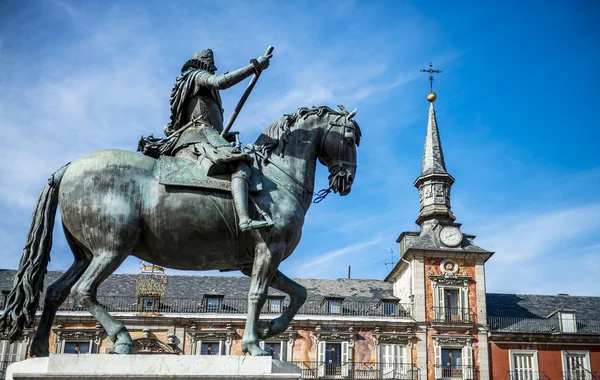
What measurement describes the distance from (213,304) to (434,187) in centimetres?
1548

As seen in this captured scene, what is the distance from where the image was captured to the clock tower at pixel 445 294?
124ft

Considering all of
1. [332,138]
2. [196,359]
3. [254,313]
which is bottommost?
[196,359]

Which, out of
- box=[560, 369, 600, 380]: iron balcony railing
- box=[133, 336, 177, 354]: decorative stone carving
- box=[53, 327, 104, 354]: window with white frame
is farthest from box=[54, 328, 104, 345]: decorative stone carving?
box=[560, 369, 600, 380]: iron balcony railing

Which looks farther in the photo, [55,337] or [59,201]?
[55,337]

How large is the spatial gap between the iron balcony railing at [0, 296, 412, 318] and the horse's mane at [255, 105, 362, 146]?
30070 mm

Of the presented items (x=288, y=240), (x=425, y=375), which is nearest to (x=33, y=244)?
(x=288, y=240)

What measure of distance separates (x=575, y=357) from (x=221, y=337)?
18.5m

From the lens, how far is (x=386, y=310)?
130 feet

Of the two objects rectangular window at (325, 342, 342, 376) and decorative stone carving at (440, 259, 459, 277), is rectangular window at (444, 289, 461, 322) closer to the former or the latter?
decorative stone carving at (440, 259, 459, 277)

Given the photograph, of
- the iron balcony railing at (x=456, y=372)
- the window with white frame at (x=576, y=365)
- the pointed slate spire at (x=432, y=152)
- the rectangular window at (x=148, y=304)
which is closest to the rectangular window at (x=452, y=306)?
the iron balcony railing at (x=456, y=372)

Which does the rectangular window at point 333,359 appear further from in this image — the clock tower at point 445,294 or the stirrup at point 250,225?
the stirrup at point 250,225

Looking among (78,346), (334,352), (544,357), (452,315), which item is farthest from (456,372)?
(78,346)

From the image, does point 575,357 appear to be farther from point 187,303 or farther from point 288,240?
point 288,240

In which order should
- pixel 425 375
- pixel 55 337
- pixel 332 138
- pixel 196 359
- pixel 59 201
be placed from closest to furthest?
pixel 196 359 < pixel 59 201 < pixel 332 138 < pixel 55 337 < pixel 425 375
